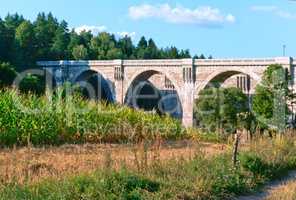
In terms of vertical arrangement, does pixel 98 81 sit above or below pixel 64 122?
above

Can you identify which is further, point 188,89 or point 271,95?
point 188,89

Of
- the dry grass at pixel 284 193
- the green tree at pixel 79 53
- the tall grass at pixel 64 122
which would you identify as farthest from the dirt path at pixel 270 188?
the green tree at pixel 79 53

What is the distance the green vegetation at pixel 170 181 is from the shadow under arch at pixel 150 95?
45933 mm

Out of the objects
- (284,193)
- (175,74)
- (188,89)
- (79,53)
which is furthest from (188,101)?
(284,193)

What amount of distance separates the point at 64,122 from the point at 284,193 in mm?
5001

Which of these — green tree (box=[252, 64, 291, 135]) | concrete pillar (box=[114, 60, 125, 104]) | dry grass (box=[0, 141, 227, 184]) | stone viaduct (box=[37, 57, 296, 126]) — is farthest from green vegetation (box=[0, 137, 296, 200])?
concrete pillar (box=[114, 60, 125, 104])

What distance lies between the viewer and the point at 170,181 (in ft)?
19.1

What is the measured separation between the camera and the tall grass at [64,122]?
944 centimetres

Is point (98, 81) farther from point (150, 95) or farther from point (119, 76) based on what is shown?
point (150, 95)

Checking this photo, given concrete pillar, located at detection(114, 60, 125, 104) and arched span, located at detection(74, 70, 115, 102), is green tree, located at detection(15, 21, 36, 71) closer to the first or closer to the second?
arched span, located at detection(74, 70, 115, 102)

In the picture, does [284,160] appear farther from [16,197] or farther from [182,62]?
[182,62]

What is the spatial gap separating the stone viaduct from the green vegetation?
3338cm

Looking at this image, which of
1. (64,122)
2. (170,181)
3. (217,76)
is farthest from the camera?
(217,76)

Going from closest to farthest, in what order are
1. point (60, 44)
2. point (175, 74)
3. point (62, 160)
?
point (62, 160) < point (175, 74) < point (60, 44)
